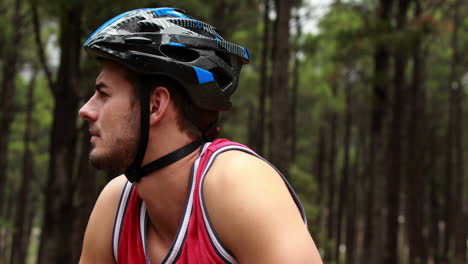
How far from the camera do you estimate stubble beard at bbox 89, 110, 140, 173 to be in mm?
2172

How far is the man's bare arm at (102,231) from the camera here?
2.32 m

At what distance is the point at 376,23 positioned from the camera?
1482 cm

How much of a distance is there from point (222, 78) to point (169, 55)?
0.79 ft

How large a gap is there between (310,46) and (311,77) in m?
8.92

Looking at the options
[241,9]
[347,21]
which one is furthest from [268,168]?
[347,21]

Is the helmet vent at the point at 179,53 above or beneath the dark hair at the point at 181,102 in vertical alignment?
above

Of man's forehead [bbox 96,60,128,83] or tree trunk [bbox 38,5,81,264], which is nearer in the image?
man's forehead [bbox 96,60,128,83]

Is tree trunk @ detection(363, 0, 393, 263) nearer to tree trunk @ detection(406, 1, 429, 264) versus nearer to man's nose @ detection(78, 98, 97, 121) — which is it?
tree trunk @ detection(406, 1, 429, 264)

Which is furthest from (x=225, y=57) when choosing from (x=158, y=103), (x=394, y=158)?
(x=394, y=158)

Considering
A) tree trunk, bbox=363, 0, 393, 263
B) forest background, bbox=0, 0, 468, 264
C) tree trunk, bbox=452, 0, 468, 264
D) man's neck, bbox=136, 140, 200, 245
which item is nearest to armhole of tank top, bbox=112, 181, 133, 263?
man's neck, bbox=136, 140, 200, 245

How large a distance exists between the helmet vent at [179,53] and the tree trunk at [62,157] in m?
6.69

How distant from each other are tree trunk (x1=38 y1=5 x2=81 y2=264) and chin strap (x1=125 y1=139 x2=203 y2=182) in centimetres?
678

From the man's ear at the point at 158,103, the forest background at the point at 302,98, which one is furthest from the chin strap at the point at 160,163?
the forest background at the point at 302,98

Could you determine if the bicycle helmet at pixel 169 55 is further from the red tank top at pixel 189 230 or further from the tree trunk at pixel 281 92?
the tree trunk at pixel 281 92
